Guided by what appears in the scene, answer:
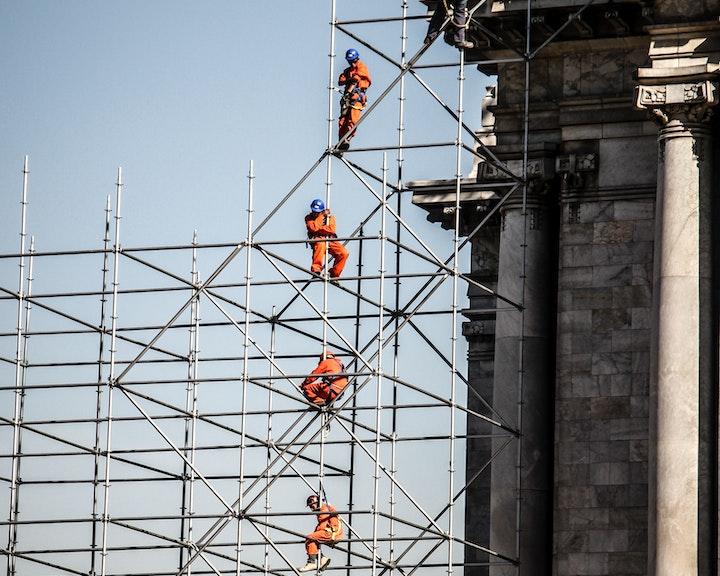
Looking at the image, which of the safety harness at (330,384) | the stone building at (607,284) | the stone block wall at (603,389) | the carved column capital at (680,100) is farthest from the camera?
the safety harness at (330,384)

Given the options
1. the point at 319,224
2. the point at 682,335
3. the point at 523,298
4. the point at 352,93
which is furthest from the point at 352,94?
the point at 682,335

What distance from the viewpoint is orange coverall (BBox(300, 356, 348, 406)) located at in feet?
177

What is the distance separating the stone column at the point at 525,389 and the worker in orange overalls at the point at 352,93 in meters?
4.52

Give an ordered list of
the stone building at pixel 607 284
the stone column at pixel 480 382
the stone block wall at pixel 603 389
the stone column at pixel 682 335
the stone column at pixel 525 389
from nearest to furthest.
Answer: the stone column at pixel 682 335 < the stone building at pixel 607 284 < the stone block wall at pixel 603 389 < the stone column at pixel 525 389 < the stone column at pixel 480 382

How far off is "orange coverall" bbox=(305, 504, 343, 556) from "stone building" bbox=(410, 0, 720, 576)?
11.8 ft

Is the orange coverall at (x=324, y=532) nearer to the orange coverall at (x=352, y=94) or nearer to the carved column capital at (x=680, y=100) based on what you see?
the orange coverall at (x=352, y=94)

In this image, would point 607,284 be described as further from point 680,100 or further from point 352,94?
point 352,94

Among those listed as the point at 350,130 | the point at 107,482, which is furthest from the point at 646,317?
the point at 107,482

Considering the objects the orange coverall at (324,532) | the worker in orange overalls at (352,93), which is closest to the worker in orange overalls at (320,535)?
the orange coverall at (324,532)

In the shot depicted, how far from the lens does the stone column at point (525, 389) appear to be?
51562mm

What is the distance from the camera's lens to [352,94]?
183ft

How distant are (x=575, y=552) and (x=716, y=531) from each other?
4253 mm

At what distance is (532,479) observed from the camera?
5178cm

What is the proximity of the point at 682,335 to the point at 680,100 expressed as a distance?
4.58m
